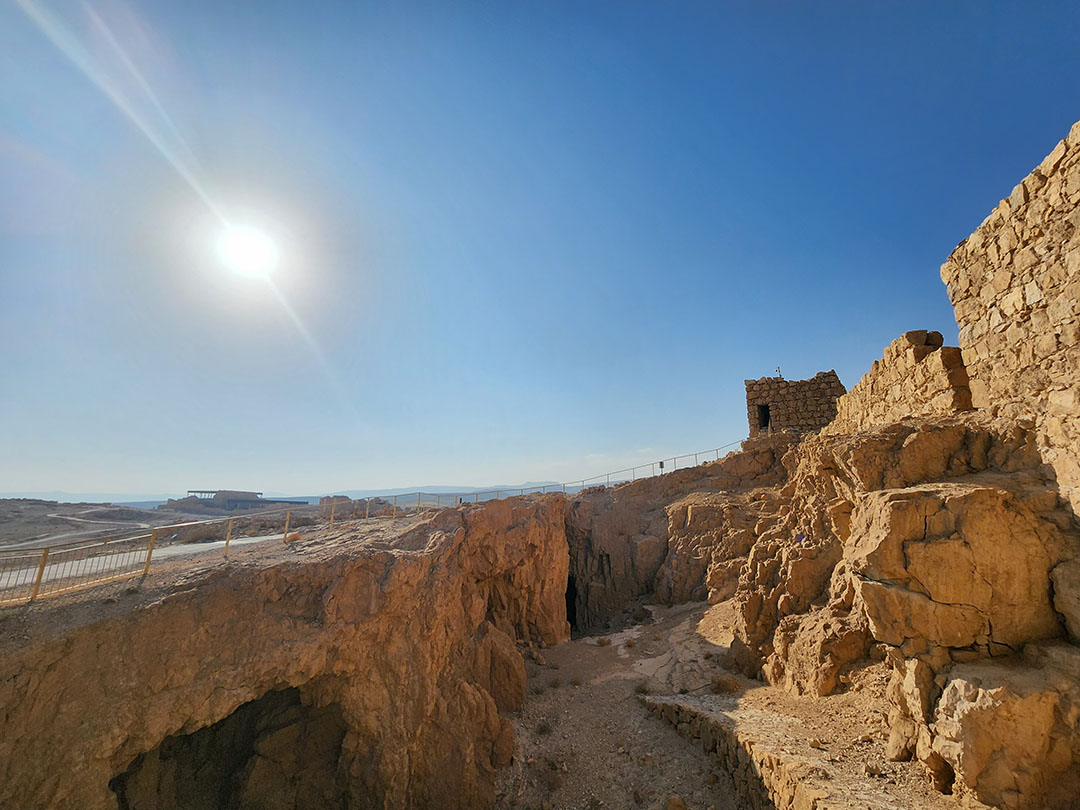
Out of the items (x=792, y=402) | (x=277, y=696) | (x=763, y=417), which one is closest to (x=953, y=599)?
(x=277, y=696)

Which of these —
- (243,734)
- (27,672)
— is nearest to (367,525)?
(243,734)

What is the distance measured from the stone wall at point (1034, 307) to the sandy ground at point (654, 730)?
18.3 feet

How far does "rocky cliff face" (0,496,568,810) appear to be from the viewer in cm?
798

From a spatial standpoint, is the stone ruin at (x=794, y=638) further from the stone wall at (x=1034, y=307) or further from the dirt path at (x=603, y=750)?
the dirt path at (x=603, y=750)

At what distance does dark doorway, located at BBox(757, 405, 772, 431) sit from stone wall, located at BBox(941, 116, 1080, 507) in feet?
58.4

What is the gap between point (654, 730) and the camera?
513 inches

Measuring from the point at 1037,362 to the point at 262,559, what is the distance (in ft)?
56.5

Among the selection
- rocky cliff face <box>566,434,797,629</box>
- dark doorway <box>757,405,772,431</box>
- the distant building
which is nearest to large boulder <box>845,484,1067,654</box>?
rocky cliff face <box>566,434,797,629</box>

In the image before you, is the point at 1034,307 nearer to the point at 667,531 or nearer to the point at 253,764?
the point at 253,764

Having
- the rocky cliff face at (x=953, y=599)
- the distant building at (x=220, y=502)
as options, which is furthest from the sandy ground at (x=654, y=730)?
the distant building at (x=220, y=502)

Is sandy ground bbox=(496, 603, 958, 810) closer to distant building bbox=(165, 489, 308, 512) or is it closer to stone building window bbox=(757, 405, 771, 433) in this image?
stone building window bbox=(757, 405, 771, 433)

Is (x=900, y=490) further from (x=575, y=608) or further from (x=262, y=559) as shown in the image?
(x=575, y=608)

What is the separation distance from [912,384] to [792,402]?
15.5 metres

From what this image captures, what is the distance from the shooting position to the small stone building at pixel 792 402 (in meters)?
25.3
